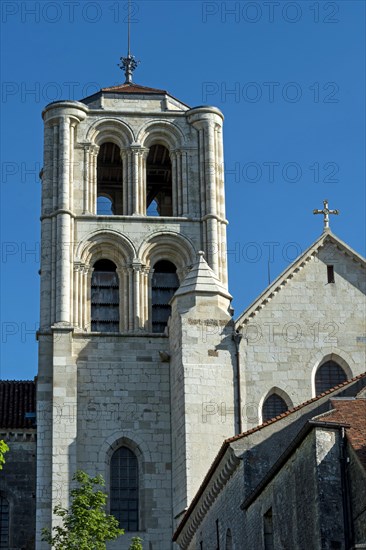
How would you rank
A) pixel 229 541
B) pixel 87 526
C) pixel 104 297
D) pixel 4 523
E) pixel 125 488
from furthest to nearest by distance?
pixel 4 523
pixel 104 297
pixel 125 488
pixel 87 526
pixel 229 541

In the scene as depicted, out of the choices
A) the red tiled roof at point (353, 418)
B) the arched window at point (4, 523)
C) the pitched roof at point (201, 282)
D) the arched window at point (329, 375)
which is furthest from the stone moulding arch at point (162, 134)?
the red tiled roof at point (353, 418)

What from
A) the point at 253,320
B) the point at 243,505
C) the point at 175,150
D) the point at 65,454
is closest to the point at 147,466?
the point at 65,454

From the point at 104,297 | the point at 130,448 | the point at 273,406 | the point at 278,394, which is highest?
the point at 104,297

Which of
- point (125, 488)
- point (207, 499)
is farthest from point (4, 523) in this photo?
point (207, 499)

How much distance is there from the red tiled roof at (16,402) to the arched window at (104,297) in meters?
5.08

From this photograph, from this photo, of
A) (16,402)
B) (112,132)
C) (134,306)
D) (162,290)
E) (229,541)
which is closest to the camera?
(229,541)

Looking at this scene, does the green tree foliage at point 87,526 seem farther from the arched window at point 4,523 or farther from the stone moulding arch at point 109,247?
the stone moulding arch at point 109,247

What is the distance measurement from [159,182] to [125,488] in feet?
43.4

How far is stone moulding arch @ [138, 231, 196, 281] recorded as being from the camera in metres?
50.2

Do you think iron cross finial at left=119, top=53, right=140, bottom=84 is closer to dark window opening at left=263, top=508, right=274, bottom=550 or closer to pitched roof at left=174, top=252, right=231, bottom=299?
pitched roof at left=174, top=252, right=231, bottom=299

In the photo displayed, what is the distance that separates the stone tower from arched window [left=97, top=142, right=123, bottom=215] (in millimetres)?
50

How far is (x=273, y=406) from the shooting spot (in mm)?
45031

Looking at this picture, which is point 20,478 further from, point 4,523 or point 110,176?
point 110,176

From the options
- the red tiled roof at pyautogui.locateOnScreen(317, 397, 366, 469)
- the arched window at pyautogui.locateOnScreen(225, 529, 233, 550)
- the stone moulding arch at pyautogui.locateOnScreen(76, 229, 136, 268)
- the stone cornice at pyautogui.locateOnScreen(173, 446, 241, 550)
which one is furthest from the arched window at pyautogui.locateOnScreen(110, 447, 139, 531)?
the red tiled roof at pyautogui.locateOnScreen(317, 397, 366, 469)
